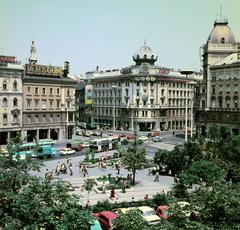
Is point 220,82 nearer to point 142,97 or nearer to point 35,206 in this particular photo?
point 142,97

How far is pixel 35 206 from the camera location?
58.4 ft

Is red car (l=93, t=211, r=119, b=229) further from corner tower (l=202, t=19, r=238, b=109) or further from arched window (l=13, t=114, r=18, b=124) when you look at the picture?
corner tower (l=202, t=19, r=238, b=109)

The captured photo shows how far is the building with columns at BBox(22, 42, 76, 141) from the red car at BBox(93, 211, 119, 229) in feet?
158

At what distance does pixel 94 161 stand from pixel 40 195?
125ft

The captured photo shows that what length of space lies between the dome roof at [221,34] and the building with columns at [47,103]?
101 feet

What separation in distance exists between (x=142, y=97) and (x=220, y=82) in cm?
2503

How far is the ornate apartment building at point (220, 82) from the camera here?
A: 266 ft

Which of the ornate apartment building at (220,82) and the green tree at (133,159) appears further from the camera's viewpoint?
the ornate apartment building at (220,82)

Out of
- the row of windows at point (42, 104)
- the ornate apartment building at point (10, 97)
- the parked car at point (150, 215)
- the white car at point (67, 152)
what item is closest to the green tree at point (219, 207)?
the parked car at point (150, 215)

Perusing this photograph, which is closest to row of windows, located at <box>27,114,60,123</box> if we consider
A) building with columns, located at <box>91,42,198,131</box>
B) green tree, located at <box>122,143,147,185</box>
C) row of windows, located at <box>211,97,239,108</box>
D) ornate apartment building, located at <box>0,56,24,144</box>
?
ornate apartment building, located at <box>0,56,24,144</box>

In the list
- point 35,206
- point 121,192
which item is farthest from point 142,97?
point 35,206

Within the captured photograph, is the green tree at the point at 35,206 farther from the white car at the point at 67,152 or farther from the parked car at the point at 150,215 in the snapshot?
the white car at the point at 67,152

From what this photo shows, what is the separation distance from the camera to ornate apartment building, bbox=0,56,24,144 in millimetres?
71250

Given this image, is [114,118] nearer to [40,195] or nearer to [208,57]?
[208,57]
